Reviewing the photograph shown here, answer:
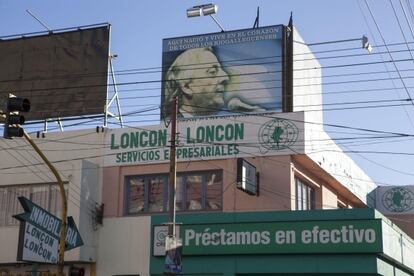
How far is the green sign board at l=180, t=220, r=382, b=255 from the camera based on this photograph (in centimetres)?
2308

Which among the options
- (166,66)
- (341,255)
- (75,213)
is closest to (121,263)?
(75,213)

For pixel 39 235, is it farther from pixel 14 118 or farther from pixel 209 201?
pixel 209 201

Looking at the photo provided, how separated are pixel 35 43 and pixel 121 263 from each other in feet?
38.8

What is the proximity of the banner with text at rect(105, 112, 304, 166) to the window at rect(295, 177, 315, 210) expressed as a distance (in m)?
2.09

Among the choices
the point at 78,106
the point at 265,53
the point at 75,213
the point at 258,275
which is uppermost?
the point at 265,53

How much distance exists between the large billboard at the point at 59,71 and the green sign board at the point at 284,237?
8.35m

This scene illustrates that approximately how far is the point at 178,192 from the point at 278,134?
13.8ft

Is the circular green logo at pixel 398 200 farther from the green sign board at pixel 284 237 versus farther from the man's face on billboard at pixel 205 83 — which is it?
the green sign board at pixel 284 237

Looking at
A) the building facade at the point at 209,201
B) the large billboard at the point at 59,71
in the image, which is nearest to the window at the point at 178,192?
the building facade at the point at 209,201

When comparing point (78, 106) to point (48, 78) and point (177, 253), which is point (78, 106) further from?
point (177, 253)

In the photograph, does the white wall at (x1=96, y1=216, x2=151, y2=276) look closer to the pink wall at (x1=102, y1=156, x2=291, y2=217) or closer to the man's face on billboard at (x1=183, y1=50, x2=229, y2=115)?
the pink wall at (x1=102, y1=156, x2=291, y2=217)

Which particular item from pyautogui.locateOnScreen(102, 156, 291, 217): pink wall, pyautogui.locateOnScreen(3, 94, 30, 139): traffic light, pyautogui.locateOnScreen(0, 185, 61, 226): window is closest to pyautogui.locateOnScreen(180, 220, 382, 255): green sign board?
pyautogui.locateOnScreen(102, 156, 291, 217): pink wall

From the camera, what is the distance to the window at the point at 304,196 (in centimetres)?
2752

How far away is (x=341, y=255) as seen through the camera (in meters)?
23.3
